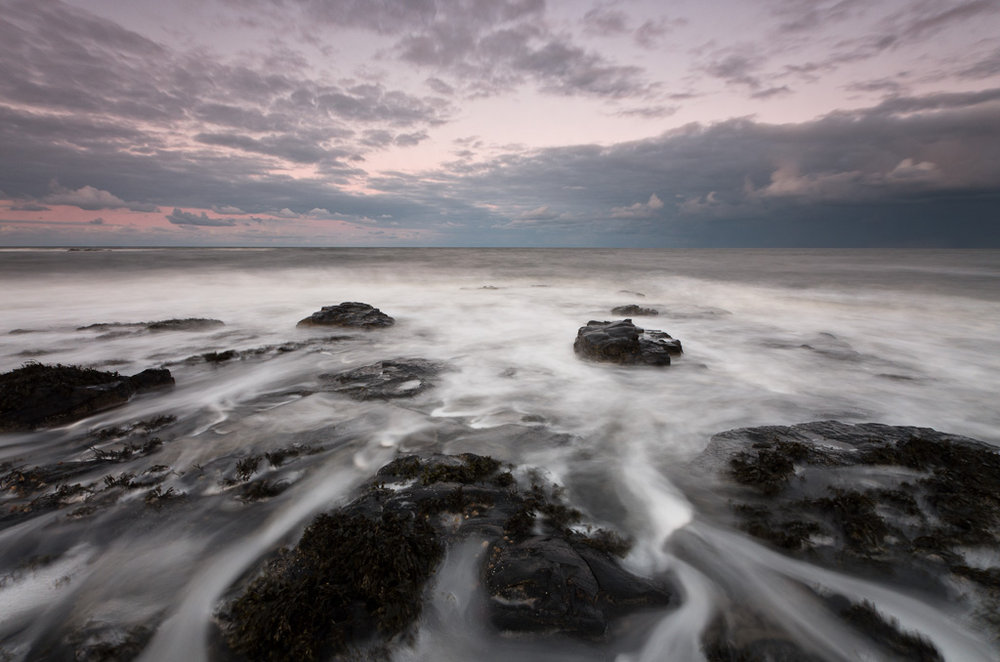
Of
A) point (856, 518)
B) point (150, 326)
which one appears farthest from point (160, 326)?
point (856, 518)

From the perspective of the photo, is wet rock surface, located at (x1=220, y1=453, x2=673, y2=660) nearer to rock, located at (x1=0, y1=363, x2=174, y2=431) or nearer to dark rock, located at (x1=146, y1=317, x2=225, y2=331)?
rock, located at (x1=0, y1=363, x2=174, y2=431)

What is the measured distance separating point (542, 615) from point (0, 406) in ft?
19.2

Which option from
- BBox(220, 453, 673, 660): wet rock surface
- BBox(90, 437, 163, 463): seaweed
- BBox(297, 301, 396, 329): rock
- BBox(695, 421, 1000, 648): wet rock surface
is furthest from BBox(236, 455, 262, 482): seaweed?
BBox(297, 301, 396, 329): rock

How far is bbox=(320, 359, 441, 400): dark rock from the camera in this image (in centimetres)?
559

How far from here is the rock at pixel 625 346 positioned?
23.5 feet

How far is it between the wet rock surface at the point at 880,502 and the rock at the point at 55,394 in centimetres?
654

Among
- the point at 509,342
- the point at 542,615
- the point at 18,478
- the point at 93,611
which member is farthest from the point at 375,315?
the point at 542,615

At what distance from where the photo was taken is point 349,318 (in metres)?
10.1

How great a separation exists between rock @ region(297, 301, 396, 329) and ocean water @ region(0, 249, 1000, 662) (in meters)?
0.44

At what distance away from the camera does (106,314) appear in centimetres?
1214

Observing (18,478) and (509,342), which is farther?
(509,342)

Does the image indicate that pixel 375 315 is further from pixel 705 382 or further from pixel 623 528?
pixel 623 528

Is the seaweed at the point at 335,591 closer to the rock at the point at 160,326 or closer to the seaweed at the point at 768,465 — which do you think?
the seaweed at the point at 768,465

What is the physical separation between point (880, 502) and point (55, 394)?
25.8 ft
